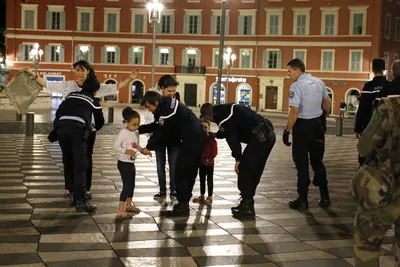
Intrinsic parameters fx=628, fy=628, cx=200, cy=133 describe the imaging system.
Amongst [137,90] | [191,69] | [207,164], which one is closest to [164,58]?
[191,69]

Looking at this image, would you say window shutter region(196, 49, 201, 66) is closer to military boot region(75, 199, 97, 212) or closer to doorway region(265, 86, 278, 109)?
doorway region(265, 86, 278, 109)

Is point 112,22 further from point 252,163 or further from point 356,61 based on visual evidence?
point 252,163

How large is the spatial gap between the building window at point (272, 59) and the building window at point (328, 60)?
11.9 feet

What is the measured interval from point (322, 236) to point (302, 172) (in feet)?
5.30

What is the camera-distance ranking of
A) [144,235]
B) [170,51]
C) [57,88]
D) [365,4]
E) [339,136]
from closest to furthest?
[144,235], [57,88], [339,136], [365,4], [170,51]

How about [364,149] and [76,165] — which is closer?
[364,149]

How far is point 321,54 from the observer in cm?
5144

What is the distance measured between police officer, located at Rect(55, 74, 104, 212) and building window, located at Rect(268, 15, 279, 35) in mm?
46396

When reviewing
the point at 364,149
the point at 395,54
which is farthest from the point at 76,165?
Result: the point at 395,54

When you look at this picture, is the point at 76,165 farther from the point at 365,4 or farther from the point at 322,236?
the point at 365,4

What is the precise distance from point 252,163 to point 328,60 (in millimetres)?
45273

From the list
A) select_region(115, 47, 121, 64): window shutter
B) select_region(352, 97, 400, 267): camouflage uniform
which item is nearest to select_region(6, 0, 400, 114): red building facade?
select_region(115, 47, 121, 64): window shutter

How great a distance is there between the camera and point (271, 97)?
175 feet

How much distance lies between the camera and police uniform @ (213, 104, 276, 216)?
749 cm
